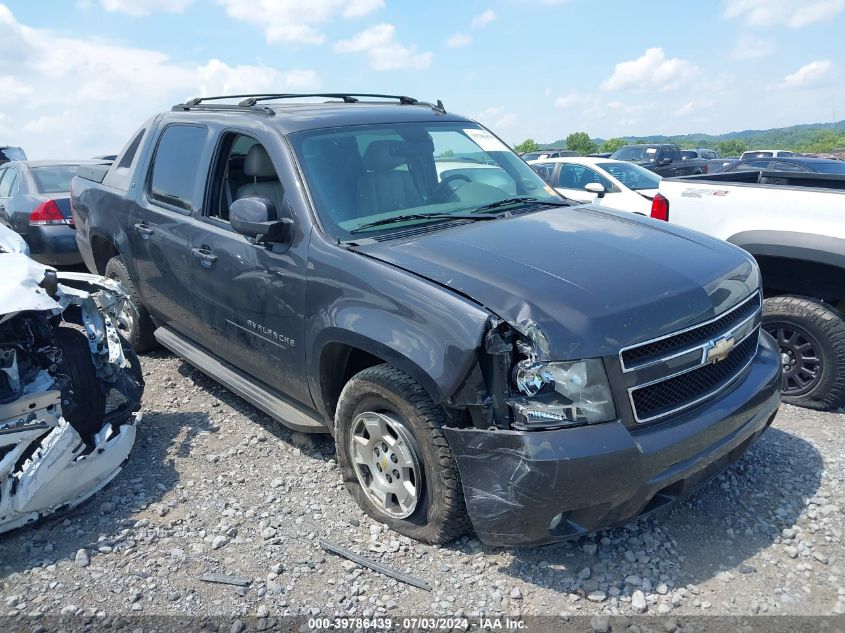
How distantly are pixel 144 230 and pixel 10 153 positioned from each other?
17.8 metres

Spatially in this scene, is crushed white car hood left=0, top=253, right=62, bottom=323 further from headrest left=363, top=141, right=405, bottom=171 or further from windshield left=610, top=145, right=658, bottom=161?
windshield left=610, top=145, right=658, bottom=161

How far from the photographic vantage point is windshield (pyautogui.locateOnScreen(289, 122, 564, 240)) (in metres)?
3.50

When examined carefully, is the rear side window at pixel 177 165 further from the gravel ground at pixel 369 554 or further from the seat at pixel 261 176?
the gravel ground at pixel 369 554

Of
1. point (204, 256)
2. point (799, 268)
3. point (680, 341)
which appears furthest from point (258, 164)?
point (799, 268)

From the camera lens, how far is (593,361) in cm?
254

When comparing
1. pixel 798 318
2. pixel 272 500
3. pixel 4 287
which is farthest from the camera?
pixel 798 318

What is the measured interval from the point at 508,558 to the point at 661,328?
4.19 feet

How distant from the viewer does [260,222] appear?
3.40 m

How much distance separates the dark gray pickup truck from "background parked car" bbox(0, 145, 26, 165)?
17.4 m

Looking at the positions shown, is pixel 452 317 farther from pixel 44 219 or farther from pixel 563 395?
pixel 44 219

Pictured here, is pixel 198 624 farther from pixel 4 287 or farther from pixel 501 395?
pixel 4 287

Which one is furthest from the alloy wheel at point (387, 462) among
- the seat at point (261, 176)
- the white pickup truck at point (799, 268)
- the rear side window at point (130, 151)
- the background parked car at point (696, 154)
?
the background parked car at point (696, 154)

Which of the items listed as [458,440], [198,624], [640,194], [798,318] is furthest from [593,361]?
[640,194]

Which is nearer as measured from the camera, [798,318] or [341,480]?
[341,480]
